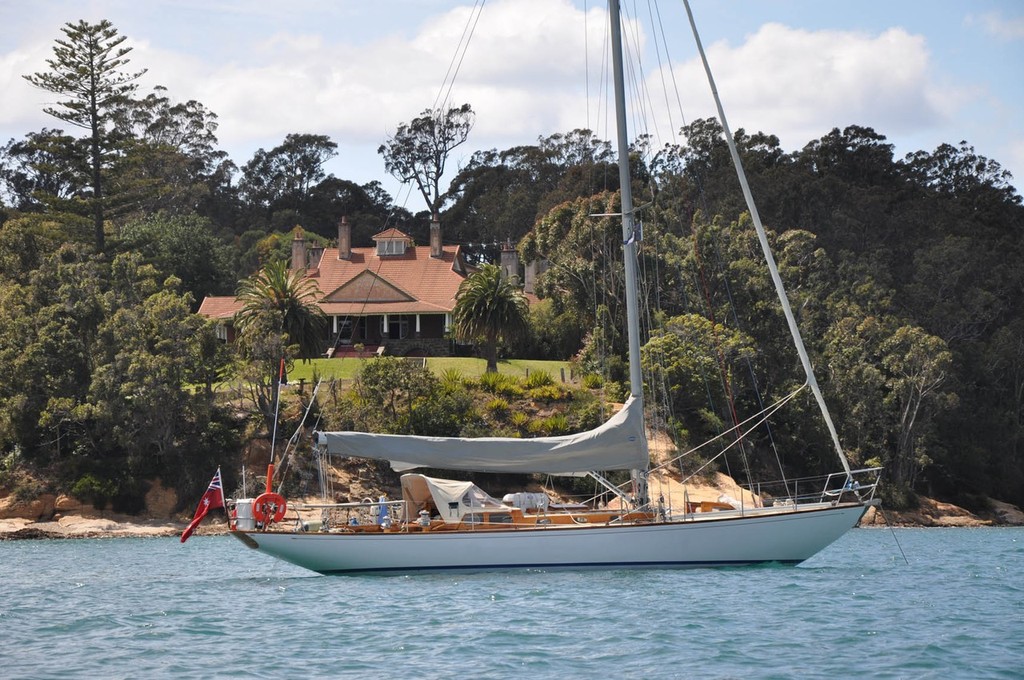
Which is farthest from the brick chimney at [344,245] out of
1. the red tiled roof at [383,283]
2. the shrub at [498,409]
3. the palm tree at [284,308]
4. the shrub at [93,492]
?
the shrub at [93,492]

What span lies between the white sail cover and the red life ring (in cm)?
152

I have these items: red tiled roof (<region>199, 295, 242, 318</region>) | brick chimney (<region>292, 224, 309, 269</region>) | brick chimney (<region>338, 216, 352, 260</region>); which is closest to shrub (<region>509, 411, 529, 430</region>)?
red tiled roof (<region>199, 295, 242, 318</region>)

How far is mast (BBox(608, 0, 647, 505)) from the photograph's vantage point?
1073 inches

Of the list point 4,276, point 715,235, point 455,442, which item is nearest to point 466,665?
point 455,442

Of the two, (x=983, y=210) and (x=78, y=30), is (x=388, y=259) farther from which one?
(x=983, y=210)

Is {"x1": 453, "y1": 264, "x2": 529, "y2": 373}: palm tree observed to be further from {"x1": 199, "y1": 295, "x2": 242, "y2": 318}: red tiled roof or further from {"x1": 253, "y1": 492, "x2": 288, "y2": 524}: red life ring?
{"x1": 253, "y1": 492, "x2": 288, "y2": 524}: red life ring

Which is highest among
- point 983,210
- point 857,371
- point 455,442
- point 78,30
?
point 78,30

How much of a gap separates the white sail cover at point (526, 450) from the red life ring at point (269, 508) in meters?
1.52

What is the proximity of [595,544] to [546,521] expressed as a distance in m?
1.30

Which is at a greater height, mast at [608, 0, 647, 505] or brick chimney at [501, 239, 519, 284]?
brick chimney at [501, 239, 519, 284]

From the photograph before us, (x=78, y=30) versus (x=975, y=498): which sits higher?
(x=78, y=30)

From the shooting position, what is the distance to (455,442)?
88.2 feet

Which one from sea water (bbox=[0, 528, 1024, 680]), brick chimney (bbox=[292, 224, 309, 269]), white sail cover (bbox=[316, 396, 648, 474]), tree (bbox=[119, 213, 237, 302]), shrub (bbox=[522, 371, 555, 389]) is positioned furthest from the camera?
tree (bbox=[119, 213, 237, 302])

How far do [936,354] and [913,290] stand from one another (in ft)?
34.7
